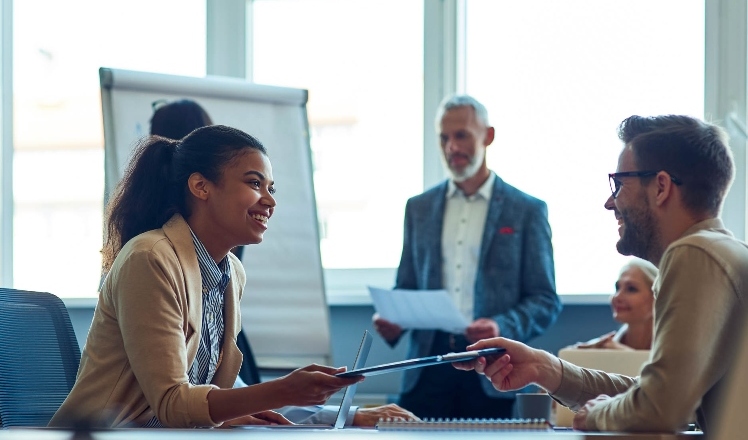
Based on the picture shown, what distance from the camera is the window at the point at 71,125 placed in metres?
5.30

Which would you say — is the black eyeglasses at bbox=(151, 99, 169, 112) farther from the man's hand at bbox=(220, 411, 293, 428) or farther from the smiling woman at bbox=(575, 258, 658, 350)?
the man's hand at bbox=(220, 411, 293, 428)

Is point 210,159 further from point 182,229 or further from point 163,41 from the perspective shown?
point 163,41

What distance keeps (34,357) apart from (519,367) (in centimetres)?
99

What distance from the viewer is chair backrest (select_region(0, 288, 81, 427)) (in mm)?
1905

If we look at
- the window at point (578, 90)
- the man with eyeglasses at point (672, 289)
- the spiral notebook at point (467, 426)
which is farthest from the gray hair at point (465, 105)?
the spiral notebook at point (467, 426)

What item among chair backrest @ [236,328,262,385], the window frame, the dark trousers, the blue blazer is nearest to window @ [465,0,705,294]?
the window frame

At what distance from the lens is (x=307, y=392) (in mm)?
1666

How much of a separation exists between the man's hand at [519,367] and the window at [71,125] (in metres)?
3.73

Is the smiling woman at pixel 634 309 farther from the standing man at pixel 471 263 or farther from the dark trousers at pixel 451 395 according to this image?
the dark trousers at pixel 451 395

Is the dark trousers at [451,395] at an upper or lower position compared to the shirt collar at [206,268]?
lower

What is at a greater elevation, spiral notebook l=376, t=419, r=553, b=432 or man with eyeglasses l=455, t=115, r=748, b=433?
man with eyeglasses l=455, t=115, r=748, b=433

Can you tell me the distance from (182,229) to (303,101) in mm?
2624

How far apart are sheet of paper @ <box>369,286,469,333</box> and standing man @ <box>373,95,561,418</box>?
0.08m

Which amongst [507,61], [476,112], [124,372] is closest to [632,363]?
[476,112]
